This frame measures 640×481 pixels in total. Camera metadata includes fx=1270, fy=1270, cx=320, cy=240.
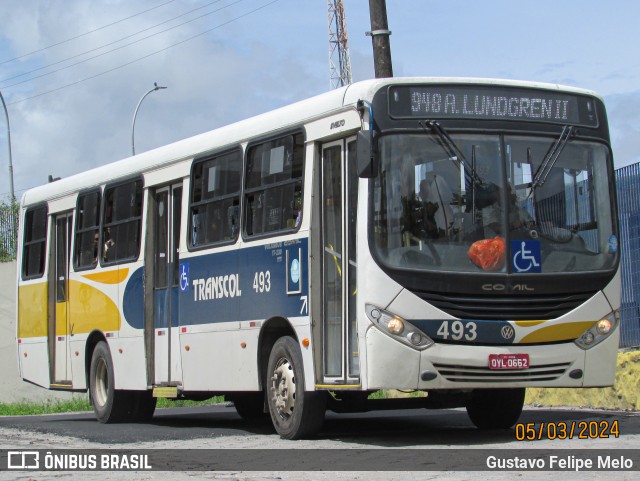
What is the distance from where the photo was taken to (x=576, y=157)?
1223 centimetres

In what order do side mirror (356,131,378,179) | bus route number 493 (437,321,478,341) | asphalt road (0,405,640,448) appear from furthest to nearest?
1. asphalt road (0,405,640,448)
2. bus route number 493 (437,321,478,341)
3. side mirror (356,131,378,179)

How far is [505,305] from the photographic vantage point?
11617 mm

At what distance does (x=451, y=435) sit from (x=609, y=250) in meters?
2.61

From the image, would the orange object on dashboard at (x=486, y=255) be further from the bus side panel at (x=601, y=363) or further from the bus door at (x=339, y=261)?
the bus side panel at (x=601, y=363)

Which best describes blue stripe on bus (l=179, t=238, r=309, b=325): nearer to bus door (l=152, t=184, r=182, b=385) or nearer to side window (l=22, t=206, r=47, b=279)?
bus door (l=152, t=184, r=182, b=385)

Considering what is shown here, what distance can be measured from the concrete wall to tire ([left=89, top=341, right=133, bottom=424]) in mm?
7329

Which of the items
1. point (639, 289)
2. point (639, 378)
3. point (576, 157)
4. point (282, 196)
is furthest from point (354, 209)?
point (639, 289)

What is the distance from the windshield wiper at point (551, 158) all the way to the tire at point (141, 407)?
753 centimetres

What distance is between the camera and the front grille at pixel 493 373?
11.4 m

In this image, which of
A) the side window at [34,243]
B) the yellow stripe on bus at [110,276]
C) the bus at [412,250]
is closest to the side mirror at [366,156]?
the bus at [412,250]

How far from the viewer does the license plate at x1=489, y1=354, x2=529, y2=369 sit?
11445mm

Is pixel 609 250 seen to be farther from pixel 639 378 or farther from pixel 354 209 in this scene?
pixel 639 378

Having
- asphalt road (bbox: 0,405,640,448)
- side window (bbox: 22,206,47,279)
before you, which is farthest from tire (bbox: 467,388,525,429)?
side window (bbox: 22,206,47,279)

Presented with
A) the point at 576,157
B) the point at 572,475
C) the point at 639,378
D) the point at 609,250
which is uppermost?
the point at 576,157
